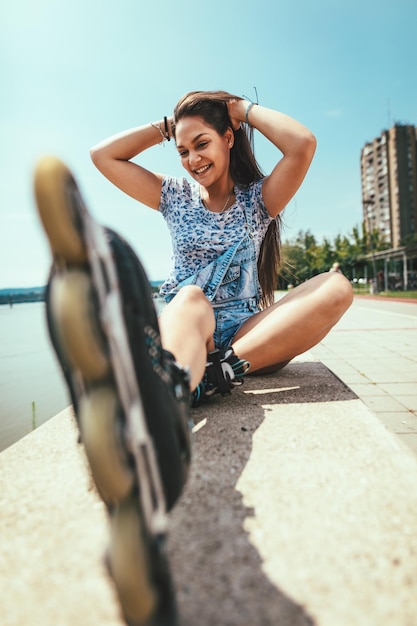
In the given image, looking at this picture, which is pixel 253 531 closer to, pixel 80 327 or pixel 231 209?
pixel 80 327

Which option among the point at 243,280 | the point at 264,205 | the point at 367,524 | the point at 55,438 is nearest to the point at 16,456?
the point at 55,438

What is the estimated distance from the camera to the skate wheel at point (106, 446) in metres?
0.48

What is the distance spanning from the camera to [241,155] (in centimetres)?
214

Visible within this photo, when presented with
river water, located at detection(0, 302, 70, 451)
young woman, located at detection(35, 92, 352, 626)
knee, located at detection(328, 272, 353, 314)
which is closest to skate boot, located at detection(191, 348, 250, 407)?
young woman, located at detection(35, 92, 352, 626)

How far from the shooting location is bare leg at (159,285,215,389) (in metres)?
1.05

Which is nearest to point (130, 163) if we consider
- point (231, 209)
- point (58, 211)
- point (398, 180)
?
point (231, 209)

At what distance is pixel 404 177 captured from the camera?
61.5 meters

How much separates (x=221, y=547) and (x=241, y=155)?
1922 millimetres

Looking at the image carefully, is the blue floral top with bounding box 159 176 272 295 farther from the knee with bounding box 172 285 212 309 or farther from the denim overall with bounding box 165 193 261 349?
the knee with bounding box 172 285 212 309

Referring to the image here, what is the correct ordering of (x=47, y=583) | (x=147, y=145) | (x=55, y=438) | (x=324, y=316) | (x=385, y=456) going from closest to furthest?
(x=47, y=583) → (x=385, y=456) → (x=55, y=438) → (x=324, y=316) → (x=147, y=145)

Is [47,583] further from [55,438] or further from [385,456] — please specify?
[385,456]

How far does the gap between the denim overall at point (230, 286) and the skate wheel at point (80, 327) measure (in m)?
1.25

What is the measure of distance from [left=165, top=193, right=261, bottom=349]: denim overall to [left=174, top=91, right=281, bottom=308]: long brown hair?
370 millimetres

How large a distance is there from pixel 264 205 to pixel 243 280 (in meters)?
0.40
